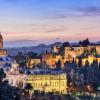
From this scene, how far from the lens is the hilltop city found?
88.1 m

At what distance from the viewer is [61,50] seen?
140000 millimetres

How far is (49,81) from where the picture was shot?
331 feet

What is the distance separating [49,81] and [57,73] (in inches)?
117

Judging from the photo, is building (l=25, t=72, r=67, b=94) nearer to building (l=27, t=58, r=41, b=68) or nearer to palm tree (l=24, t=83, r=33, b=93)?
palm tree (l=24, t=83, r=33, b=93)

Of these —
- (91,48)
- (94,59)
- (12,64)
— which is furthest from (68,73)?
(91,48)

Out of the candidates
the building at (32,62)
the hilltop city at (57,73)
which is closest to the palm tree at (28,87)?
the hilltop city at (57,73)

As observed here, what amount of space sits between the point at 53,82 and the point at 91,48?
37.1 meters

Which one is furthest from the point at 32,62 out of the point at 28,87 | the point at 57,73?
the point at 28,87

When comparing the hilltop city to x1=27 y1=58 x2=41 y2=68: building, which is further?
x1=27 y1=58 x2=41 y2=68: building

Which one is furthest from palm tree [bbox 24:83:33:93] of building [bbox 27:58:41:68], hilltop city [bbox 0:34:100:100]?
building [bbox 27:58:41:68]

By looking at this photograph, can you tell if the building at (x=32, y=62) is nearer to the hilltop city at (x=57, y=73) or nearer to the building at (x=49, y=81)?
the hilltop city at (x=57, y=73)

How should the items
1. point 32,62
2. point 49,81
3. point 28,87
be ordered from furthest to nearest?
point 32,62 → point 49,81 → point 28,87

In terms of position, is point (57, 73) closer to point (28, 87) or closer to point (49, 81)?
point (49, 81)

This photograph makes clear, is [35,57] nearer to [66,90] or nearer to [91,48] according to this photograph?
[91,48]
